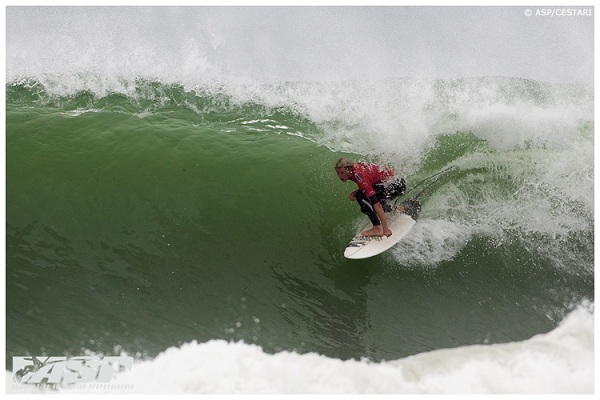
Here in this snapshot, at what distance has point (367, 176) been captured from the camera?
5.10 m

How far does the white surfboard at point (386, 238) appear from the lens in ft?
17.4

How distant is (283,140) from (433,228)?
2.47 metres

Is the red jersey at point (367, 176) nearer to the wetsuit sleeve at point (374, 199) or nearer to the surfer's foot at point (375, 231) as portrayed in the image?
the wetsuit sleeve at point (374, 199)

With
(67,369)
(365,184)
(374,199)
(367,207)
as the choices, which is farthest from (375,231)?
(67,369)

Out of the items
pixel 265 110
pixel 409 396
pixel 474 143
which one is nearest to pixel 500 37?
pixel 474 143

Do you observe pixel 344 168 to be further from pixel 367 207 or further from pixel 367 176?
pixel 367 207

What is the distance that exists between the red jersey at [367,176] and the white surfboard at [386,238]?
603mm

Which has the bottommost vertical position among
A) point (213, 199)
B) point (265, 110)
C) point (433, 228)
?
point (433, 228)

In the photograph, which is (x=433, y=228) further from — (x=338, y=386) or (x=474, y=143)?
(x=338, y=386)

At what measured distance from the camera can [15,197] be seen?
5754mm

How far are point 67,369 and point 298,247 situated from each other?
277 cm

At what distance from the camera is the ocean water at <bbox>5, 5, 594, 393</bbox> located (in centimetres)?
486

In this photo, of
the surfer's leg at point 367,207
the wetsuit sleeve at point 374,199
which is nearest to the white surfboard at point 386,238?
the surfer's leg at point 367,207

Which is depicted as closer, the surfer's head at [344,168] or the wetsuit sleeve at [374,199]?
the surfer's head at [344,168]
